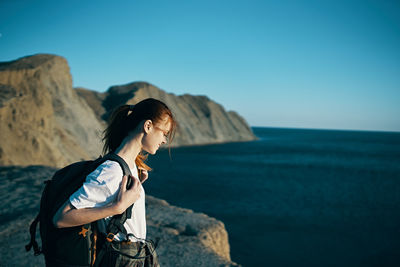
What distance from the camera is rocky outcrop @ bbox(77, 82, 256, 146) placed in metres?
51.9

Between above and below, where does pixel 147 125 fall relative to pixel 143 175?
above

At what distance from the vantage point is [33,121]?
1572cm

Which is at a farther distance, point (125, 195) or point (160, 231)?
point (160, 231)

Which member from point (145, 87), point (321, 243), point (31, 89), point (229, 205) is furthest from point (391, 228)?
point (145, 87)

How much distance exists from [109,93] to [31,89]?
42.4 metres

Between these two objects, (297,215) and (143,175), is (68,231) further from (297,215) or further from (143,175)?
(297,215)

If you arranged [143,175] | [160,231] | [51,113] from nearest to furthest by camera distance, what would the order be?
[143,175], [160,231], [51,113]

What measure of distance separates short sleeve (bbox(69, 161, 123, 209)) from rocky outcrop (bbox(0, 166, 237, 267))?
10.9ft

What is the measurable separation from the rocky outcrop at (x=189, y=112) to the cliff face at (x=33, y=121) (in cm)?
1884

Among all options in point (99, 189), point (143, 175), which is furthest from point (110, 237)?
point (143, 175)

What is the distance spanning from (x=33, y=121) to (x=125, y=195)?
17.3 m

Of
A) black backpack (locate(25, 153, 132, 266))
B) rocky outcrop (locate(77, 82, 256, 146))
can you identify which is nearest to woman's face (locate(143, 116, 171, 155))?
black backpack (locate(25, 153, 132, 266))

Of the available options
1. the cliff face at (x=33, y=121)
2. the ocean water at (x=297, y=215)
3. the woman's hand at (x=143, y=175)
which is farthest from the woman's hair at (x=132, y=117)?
the cliff face at (x=33, y=121)

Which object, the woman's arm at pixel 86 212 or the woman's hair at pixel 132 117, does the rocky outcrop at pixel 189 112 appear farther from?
the woman's arm at pixel 86 212
